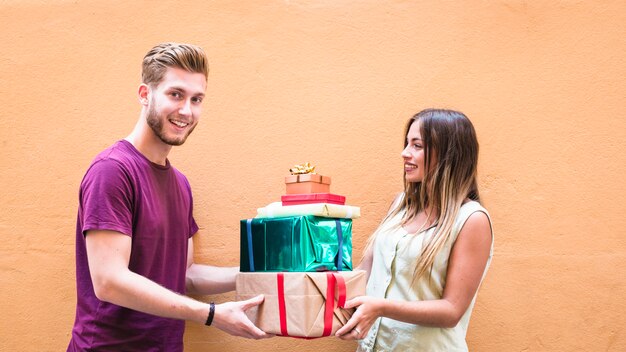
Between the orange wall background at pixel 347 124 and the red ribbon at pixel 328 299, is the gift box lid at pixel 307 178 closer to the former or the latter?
the red ribbon at pixel 328 299

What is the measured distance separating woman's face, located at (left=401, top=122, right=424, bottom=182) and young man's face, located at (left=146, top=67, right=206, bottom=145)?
869 millimetres

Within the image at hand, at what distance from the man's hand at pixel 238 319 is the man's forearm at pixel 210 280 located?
46 cm

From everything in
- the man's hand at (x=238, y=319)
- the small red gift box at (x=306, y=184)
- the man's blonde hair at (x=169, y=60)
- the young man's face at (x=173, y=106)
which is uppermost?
the man's blonde hair at (x=169, y=60)

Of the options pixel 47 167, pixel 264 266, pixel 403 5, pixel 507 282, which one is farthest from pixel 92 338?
pixel 403 5

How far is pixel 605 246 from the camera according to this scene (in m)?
2.70

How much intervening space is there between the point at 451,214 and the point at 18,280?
1.97 m

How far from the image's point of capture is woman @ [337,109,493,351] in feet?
7.46

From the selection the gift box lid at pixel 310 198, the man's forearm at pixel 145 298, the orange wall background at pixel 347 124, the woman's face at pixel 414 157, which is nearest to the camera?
the man's forearm at pixel 145 298

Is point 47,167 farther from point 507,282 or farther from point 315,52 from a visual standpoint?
point 507,282

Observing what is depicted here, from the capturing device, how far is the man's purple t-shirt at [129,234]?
6.92ft

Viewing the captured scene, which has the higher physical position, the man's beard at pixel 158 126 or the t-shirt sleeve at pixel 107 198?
the man's beard at pixel 158 126

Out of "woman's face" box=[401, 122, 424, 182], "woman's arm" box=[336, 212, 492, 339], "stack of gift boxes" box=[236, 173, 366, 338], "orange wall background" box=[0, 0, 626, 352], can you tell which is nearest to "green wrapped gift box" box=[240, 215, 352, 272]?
"stack of gift boxes" box=[236, 173, 366, 338]

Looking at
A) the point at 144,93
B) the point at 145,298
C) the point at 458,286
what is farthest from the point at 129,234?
the point at 458,286

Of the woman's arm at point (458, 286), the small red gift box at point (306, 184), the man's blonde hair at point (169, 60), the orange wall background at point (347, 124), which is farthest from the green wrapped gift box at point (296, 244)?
the man's blonde hair at point (169, 60)
